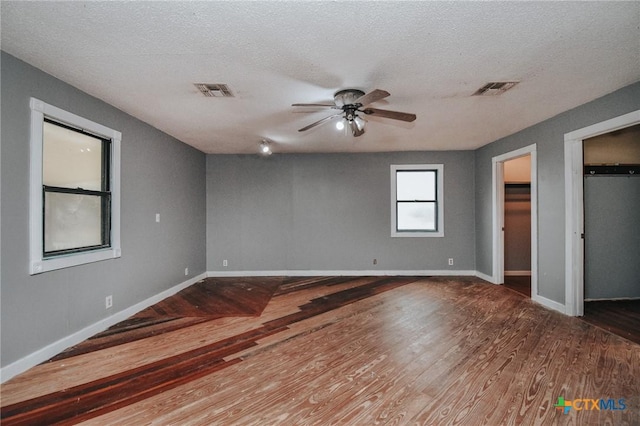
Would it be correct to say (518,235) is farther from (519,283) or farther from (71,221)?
(71,221)

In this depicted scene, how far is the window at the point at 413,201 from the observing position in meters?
5.73

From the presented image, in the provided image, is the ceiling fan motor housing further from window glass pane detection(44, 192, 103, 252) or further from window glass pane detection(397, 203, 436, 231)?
window glass pane detection(397, 203, 436, 231)

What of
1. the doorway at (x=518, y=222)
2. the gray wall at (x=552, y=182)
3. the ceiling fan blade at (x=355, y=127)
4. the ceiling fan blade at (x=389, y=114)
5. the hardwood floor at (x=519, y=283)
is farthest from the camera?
the doorway at (x=518, y=222)

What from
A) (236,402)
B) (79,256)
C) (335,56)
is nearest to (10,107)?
(79,256)

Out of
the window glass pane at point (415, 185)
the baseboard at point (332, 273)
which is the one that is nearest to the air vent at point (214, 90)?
the baseboard at point (332, 273)

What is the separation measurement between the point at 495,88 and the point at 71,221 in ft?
14.8

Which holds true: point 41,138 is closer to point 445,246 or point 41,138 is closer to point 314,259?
point 314,259

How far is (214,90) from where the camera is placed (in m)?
2.83

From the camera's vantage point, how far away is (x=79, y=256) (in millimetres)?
2791

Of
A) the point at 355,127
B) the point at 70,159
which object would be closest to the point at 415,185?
the point at 355,127

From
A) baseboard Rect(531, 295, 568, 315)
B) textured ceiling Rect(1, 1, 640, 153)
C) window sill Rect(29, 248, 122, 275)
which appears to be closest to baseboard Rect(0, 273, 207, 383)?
window sill Rect(29, 248, 122, 275)

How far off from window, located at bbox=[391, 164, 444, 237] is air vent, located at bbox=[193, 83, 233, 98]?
377cm

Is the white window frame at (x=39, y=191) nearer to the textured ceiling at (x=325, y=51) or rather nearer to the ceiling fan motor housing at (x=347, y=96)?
the textured ceiling at (x=325, y=51)

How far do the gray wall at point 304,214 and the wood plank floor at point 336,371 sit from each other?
2.10 meters
